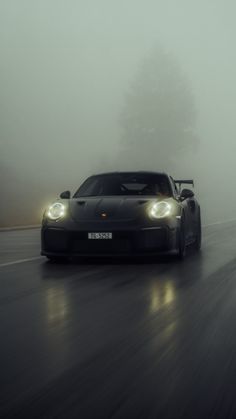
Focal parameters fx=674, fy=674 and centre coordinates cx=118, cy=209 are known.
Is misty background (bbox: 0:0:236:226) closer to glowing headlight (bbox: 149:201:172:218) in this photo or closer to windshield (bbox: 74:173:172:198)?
windshield (bbox: 74:173:172:198)

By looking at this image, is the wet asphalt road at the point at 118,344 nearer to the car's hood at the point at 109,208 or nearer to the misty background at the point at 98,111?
the car's hood at the point at 109,208

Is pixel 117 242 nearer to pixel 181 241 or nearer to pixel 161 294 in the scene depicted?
pixel 181 241

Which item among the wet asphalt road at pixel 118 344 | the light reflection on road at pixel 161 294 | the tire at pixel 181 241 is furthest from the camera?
the tire at pixel 181 241

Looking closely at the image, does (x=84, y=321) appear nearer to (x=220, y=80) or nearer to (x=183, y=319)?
(x=183, y=319)

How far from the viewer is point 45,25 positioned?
83.1 meters

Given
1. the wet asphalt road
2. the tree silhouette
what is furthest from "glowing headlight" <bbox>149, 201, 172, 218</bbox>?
the tree silhouette

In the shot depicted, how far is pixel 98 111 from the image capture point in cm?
7331

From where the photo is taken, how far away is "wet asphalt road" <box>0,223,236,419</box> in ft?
10.6

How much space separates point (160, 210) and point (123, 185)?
5.25 ft

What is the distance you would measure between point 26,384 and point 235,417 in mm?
1119

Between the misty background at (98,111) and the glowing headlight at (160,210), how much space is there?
1497 cm

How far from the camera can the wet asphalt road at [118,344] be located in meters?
3.22

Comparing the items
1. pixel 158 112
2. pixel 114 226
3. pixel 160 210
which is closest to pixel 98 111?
pixel 158 112

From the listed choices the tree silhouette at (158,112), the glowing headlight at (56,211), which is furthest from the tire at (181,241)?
the tree silhouette at (158,112)
